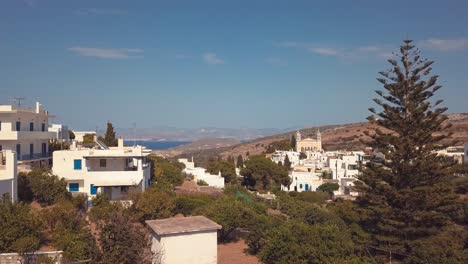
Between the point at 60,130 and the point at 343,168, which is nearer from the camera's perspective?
the point at 60,130

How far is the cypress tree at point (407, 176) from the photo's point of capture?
16.8m

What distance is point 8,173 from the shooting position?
14.7m

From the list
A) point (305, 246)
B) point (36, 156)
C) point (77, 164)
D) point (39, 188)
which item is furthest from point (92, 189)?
point (305, 246)

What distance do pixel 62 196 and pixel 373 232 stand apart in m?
12.2

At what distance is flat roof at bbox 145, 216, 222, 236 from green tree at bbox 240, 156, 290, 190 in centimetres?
2442

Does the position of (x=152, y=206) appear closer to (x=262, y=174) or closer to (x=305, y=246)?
(x=305, y=246)

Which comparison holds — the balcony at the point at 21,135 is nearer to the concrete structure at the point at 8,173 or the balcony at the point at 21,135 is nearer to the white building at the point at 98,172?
the white building at the point at 98,172

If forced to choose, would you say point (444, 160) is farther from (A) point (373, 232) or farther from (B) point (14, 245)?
(B) point (14, 245)

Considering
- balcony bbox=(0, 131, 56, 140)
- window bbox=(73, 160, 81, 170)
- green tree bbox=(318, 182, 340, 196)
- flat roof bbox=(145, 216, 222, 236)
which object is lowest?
green tree bbox=(318, 182, 340, 196)

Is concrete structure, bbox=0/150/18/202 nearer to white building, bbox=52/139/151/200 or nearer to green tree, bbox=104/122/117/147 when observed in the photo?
white building, bbox=52/139/151/200

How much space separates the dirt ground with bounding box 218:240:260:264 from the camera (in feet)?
45.5

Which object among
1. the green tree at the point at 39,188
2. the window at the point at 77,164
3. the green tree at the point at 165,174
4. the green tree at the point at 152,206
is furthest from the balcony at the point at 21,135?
the green tree at the point at 165,174

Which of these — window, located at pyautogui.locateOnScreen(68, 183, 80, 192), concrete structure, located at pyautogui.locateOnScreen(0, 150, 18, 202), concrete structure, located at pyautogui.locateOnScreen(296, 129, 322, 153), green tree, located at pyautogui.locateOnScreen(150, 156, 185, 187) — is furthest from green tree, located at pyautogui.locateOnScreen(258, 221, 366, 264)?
concrete structure, located at pyautogui.locateOnScreen(296, 129, 322, 153)

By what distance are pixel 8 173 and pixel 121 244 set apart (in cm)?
641
